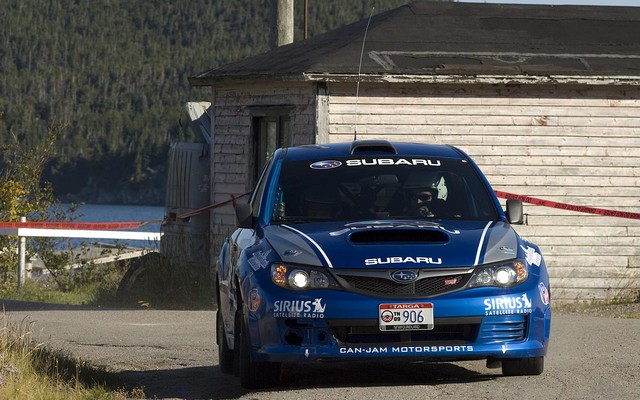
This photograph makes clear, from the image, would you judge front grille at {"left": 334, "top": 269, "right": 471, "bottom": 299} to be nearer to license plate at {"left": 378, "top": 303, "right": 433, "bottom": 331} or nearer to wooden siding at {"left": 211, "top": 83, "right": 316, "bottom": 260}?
license plate at {"left": 378, "top": 303, "right": 433, "bottom": 331}

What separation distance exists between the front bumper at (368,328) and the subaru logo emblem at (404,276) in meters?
0.14

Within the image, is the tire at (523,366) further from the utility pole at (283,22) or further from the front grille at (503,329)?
the utility pole at (283,22)

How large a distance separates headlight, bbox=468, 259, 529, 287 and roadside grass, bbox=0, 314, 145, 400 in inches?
97.7

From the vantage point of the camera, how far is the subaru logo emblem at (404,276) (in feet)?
26.9

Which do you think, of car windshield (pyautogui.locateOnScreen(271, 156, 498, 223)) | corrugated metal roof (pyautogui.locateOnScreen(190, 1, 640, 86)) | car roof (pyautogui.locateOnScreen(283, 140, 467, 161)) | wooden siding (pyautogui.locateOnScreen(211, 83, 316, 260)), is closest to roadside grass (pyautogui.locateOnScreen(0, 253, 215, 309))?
wooden siding (pyautogui.locateOnScreen(211, 83, 316, 260))

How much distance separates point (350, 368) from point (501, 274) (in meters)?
1.98

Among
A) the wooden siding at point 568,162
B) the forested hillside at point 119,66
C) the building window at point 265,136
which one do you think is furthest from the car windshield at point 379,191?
the forested hillside at point 119,66

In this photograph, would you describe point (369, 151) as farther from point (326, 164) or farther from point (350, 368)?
point (350, 368)

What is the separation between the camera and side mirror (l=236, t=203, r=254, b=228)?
939cm

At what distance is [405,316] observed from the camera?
819cm

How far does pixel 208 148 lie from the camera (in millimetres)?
21781

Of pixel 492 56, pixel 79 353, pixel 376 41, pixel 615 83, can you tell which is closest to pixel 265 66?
pixel 376 41

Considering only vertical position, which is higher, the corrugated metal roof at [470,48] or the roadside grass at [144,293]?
the corrugated metal roof at [470,48]

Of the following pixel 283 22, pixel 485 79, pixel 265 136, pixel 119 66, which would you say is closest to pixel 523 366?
pixel 485 79
